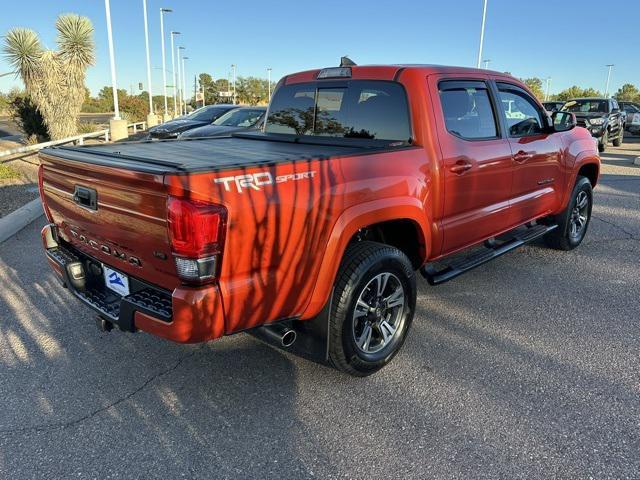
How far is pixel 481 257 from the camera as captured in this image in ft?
13.9

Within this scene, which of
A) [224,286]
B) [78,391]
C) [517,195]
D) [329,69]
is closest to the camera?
[224,286]

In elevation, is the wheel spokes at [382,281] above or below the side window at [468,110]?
below

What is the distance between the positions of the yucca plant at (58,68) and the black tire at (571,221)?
16645 mm

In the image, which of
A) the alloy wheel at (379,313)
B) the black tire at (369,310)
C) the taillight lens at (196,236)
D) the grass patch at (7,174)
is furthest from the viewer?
the grass patch at (7,174)

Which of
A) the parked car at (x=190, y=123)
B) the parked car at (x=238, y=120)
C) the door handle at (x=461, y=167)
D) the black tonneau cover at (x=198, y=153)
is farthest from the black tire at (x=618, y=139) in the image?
the black tonneau cover at (x=198, y=153)

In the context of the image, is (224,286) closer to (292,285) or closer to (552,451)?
(292,285)

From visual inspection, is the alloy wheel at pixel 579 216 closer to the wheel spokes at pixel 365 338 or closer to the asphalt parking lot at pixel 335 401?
the asphalt parking lot at pixel 335 401

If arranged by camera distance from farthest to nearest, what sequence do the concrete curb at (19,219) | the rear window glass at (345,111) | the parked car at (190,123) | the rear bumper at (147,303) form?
the parked car at (190,123), the concrete curb at (19,219), the rear window glass at (345,111), the rear bumper at (147,303)

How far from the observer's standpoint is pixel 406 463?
2486 mm

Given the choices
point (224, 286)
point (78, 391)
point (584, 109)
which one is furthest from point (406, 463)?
point (584, 109)

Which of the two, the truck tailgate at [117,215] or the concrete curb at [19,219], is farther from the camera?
the concrete curb at [19,219]

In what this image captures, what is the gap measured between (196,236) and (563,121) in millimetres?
4461

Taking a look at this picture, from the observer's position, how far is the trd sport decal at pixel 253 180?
236cm

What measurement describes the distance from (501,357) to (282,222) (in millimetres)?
1988
